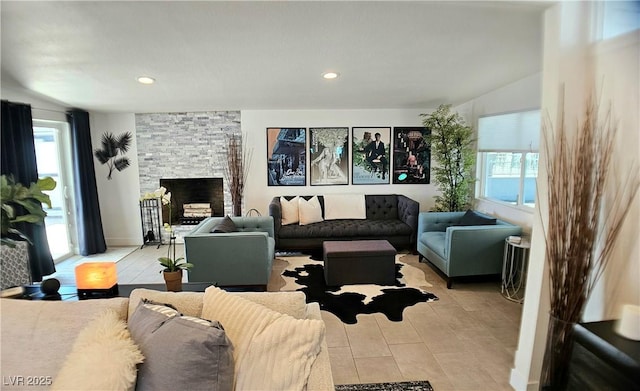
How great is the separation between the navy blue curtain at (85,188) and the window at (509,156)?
5610 mm

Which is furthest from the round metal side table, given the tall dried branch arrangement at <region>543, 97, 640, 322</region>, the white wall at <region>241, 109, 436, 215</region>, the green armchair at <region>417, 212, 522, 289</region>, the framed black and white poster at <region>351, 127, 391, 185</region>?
the framed black and white poster at <region>351, 127, 391, 185</region>

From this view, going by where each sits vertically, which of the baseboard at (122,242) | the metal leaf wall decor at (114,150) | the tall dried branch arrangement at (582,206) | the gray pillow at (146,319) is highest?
the metal leaf wall decor at (114,150)

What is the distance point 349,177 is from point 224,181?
2.05 meters

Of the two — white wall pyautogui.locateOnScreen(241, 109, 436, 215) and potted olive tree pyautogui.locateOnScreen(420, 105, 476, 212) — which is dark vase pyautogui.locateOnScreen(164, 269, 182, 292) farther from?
potted olive tree pyautogui.locateOnScreen(420, 105, 476, 212)

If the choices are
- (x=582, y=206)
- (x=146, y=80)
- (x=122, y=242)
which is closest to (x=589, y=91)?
(x=582, y=206)

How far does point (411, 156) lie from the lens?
17.2 feet

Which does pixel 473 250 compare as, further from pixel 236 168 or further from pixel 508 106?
pixel 236 168

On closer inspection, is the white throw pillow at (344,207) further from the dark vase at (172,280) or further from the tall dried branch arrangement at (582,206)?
the tall dried branch arrangement at (582,206)

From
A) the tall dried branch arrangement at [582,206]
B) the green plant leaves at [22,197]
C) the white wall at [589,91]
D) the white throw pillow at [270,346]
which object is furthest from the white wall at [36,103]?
the tall dried branch arrangement at [582,206]

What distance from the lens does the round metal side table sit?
3232 millimetres

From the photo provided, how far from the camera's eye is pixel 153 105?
4402 millimetres

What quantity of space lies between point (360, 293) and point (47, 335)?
2.53 meters

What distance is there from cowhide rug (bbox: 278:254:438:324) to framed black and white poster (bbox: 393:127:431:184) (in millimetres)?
1757

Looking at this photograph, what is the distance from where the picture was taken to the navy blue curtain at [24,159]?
3279mm
